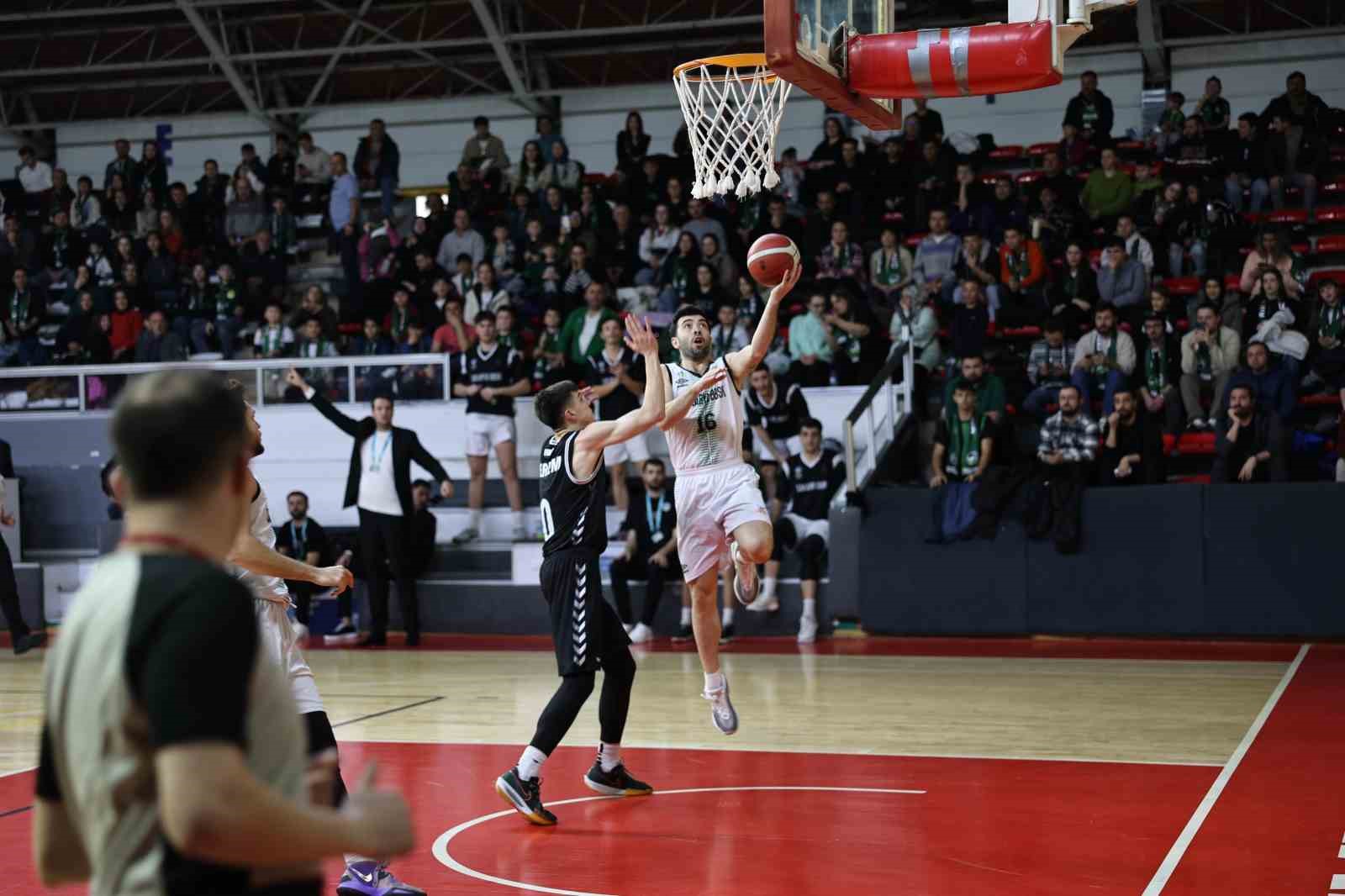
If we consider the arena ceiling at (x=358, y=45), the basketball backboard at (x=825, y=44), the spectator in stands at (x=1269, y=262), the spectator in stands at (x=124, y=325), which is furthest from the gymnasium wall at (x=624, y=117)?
the basketball backboard at (x=825, y=44)

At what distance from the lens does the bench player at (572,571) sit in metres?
6.25

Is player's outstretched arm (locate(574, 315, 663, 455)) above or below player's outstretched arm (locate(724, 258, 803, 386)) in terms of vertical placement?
below

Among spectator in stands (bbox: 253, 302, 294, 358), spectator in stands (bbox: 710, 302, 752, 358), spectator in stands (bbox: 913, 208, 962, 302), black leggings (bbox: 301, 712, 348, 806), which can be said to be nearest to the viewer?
black leggings (bbox: 301, 712, 348, 806)

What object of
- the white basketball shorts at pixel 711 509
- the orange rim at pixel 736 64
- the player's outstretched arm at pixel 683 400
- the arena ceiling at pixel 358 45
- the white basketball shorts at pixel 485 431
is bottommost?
the white basketball shorts at pixel 711 509

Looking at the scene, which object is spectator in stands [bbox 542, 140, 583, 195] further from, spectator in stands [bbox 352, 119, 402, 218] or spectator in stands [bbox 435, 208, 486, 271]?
spectator in stands [bbox 352, 119, 402, 218]

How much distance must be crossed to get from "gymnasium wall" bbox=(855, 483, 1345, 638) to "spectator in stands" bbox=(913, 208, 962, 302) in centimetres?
367

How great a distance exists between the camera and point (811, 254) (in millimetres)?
17656

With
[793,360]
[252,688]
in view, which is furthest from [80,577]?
[252,688]

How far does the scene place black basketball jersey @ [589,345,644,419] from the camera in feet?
49.3

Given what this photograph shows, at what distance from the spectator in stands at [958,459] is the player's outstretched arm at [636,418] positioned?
7.31 metres

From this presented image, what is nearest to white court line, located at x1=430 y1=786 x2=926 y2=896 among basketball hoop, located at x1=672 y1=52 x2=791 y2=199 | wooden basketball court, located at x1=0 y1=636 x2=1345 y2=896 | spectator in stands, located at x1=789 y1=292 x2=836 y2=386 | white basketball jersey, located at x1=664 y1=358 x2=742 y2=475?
wooden basketball court, located at x1=0 y1=636 x2=1345 y2=896

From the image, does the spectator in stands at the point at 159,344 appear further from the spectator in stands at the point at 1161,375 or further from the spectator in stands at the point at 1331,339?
the spectator in stands at the point at 1331,339

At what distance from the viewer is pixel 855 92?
777 cm

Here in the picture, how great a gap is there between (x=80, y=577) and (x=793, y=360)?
821cm
